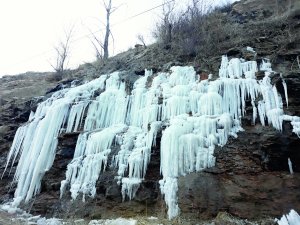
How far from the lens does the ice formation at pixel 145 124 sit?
323 inches

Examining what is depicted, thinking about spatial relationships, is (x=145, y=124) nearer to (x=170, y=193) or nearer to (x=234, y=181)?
(x=170, y=193)

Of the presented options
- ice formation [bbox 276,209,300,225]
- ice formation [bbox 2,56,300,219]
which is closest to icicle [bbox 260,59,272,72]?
ice formation [bbox 2,56,300,219]

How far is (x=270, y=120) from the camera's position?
8117 mm

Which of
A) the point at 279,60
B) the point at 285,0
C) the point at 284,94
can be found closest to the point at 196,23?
the point at 285,0

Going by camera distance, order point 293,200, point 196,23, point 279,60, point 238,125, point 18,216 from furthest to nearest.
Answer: point 196,23
point 279,60
point 18,216
point 238,125
point 293,200

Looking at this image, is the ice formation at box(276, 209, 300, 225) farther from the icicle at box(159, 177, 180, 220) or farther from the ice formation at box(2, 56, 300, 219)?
the icicle at box(159, 177, 180, 220)

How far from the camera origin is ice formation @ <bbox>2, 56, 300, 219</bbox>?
8211mm

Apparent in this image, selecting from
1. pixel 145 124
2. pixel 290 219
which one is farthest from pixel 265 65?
pixel 290 219

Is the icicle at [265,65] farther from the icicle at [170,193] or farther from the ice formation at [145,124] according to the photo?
the icicle at [170,193]

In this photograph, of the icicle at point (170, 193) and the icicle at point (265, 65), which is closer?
the icicle at point (170, 193)

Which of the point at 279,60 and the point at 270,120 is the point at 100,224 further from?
the point at 279,60

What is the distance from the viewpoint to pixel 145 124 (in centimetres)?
949

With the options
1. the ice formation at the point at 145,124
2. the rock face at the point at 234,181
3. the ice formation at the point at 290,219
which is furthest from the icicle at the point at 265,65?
the ice formation at the point at 290,219

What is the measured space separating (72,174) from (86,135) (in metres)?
1.25
